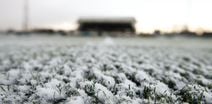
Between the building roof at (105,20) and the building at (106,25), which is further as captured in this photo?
the building at (106,25)

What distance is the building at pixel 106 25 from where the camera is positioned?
3378 centimetres

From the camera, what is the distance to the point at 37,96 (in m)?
3.39

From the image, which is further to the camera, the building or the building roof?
the building

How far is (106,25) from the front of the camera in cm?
Answer: 3503

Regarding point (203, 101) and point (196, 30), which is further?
point (196, 30)

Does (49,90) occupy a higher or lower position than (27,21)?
higher

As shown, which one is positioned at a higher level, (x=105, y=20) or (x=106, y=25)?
(x=105, y=20)

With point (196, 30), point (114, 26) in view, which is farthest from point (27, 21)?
point (196, 30)

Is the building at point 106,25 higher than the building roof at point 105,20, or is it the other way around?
the building roof at point 105,20

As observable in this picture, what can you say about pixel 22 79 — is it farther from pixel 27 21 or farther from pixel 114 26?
pixel 27 21

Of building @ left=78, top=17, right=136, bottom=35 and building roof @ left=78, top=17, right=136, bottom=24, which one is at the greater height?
building roof @ left=78, top=17, right=136, bottom=24

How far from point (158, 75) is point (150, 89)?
49.9 inches

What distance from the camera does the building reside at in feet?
111

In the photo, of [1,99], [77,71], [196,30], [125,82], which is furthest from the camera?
[196,30]
